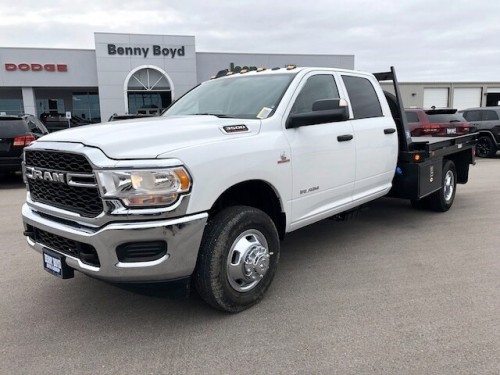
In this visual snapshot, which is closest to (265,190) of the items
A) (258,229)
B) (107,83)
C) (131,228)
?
(258,229)

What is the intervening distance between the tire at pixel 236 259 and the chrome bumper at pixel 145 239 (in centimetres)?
17

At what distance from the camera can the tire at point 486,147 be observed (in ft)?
51.1

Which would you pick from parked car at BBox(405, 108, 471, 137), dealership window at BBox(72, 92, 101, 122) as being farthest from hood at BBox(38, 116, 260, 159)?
dealership window at BBox(72, 92, 101, 122)

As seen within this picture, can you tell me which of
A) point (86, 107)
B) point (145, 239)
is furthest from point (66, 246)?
point (86, 107)

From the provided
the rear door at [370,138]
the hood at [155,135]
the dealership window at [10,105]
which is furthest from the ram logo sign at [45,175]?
the dealership window at [10,105]

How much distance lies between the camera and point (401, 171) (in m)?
5.62

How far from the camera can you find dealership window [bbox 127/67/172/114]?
29406 mm

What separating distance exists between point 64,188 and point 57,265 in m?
0.56

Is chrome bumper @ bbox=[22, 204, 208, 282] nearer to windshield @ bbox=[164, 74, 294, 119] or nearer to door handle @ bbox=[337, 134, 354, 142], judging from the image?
windshield @ bbox=[164, 74, 294, 119]

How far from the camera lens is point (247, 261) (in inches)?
133

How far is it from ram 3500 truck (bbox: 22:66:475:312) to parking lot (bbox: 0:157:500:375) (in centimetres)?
41

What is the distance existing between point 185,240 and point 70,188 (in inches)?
36.1

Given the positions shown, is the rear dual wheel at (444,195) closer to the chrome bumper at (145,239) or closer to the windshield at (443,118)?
the chrome bumper at (145,239)

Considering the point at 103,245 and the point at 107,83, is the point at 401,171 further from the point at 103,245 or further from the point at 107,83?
the point at 107,83
